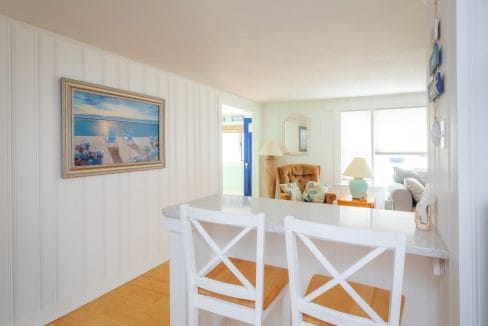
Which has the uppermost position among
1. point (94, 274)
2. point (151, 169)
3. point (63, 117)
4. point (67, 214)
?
point (63, 117)

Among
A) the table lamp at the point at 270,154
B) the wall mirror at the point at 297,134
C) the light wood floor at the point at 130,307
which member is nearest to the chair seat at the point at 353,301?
the light wood floor at the point at 130,307

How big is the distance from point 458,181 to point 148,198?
289 centimetres

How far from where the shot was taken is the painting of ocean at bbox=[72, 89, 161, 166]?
2.46 meters

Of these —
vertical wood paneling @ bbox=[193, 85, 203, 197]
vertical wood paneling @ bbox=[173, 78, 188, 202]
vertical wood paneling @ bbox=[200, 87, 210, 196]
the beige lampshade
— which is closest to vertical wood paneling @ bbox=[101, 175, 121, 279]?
vertical wood paneling @ bbox=[173, 78, 188, 202]

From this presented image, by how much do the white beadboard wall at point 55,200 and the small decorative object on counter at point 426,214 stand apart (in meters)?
2.52

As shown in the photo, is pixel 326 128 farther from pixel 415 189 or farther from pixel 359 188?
pixel 415 189

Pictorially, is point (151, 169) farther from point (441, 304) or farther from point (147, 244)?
point (441, 304)

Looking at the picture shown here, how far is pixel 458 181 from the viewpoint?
0.91 meters

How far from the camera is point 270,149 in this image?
5477mm

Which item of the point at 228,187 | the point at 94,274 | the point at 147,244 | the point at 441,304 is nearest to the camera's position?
the point at 441,304

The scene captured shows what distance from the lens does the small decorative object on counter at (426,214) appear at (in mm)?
1304

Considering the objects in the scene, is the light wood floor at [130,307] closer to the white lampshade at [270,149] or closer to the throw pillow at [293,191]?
the throw pillow at [293,191]

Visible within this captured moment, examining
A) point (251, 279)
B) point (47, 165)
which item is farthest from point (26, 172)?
point (251, 279)

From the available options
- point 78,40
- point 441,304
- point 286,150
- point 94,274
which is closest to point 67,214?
point 94,274
